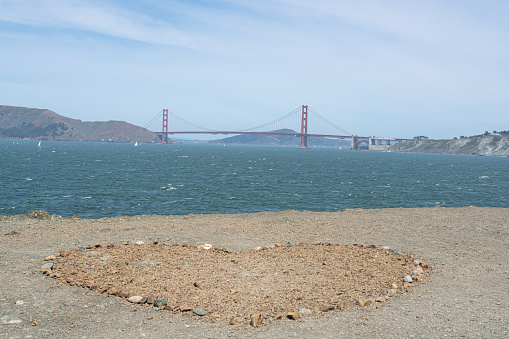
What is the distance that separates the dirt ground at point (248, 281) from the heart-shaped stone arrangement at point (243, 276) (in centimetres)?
4

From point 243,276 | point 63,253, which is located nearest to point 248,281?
point 243,276

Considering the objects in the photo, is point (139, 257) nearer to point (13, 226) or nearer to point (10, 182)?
point (13, 226)

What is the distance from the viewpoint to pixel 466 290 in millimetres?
9438

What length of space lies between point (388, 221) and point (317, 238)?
475cm

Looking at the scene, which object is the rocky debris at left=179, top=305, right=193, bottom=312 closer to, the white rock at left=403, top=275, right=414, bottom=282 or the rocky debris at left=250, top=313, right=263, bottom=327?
the rocky debris at left=250, top=313, right=263, bottom=327

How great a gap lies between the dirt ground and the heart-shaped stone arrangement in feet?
0.12

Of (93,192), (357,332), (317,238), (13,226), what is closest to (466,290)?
(357,332)

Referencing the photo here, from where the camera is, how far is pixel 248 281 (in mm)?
9578

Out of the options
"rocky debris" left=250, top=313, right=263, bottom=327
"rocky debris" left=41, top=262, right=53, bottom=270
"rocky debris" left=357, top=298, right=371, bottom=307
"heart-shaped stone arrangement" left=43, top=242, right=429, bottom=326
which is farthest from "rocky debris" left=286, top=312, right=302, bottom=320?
"rocky debris" left=41, top=262, right=53, bottom=270

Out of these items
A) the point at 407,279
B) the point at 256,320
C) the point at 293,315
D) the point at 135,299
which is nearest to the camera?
the point at 256,320

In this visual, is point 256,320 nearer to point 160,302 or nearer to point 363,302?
point 160,302

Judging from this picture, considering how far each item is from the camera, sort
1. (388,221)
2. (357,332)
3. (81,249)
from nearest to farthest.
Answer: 1. (357,332)
2. (81,249)
3. (388,221)

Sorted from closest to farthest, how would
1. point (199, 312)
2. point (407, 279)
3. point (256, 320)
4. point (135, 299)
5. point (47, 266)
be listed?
point (256, 320), point (199, 312), point (135, 299), point (407, 279), point (47, 266)

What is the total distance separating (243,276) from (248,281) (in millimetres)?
379
